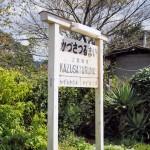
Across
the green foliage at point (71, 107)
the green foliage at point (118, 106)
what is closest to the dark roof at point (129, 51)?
the green foliage at point (118, 106)

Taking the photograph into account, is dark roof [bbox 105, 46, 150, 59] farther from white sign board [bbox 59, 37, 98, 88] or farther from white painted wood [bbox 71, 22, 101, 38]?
white sign board [bbox 59, 37, 98, 88]

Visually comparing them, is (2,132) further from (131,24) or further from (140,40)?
(140,40)

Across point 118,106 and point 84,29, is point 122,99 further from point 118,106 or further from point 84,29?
point 84,29

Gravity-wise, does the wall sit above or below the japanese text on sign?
above

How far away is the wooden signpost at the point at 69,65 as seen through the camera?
15.2ft

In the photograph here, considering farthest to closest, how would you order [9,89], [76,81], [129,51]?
[129,51] → [9,89] → [76,81]

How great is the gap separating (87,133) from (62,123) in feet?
7.63

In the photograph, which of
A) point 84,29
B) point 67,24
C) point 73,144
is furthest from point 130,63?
point 67,24

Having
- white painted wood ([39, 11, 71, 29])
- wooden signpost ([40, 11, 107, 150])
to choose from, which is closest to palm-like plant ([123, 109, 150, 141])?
wooden signpost ([40, 11, 107, 150])

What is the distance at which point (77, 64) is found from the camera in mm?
5168

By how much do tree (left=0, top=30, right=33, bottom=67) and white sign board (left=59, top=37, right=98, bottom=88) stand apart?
21.6 feet

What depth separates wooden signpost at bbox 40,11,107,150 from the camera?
462 centimetres

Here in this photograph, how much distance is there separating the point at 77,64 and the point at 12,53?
9.95m

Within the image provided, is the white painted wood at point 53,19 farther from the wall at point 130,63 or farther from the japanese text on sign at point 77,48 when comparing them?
the wall at point 130,63
